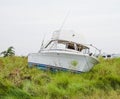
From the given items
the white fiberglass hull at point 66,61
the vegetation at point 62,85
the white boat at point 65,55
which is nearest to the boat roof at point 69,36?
the white boat at point 65,55

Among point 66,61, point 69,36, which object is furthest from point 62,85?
point 69,36

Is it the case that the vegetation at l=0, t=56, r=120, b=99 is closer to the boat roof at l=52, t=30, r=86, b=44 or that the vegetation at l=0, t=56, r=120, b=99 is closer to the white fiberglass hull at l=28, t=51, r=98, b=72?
the white fiberglass hull at l=28, t=51, r=98, b=72

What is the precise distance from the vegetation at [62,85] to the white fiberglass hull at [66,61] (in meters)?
0.50

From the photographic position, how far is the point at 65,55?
1466 cm

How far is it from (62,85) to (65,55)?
326 cm

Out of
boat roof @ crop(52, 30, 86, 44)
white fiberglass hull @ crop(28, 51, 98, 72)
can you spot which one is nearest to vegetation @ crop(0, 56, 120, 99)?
white fiberglass hull @ crop(28, 51, 98, 72)

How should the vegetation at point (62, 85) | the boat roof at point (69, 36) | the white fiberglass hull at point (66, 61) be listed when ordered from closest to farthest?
the vegetation at point (62, 85) → the white fiberglass hull at point (66, 61) → the boat roof at point (69, 36)

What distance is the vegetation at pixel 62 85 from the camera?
30.8ft

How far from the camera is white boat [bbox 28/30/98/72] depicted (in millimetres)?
14484

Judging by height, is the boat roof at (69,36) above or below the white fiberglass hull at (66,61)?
above

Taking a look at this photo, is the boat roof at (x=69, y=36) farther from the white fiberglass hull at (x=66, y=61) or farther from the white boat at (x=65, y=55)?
the white fiberglass hull at (x=66, y=61)

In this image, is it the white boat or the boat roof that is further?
the boat roof

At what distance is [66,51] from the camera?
15047 millimetres

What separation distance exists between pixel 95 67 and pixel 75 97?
14.9 feet
